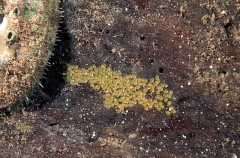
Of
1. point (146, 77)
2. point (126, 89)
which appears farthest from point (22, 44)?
point (146, 77)

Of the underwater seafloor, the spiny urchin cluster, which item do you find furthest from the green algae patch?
the spiny urchin cluster

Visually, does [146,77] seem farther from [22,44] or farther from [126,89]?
[22,44]

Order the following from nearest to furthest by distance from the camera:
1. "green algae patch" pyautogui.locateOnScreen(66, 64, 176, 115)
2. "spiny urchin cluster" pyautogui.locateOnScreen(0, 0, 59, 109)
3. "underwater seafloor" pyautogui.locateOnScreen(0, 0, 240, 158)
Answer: "spiny urchin cluster" pyautogui.locateOnScreen(0, 0, 59, 109) < "underwater seafloor" pyautogui.locateOnScreen(0, 0, 240, 158) < "green algae patch" pyautogui.locateOnScreen(66, 64, 176, 115)

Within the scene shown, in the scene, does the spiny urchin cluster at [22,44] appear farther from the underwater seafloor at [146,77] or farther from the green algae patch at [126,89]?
the green algae patch at [126,89]

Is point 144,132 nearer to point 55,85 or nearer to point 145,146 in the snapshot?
point 145,146

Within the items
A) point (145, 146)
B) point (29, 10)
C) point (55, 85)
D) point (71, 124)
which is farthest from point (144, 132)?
point (29, 10)

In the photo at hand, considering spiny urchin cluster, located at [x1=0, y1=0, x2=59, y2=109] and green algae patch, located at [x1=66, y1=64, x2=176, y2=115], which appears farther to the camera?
green algae patch, located at [x1=66, y1=64, x2=176, y2=115]

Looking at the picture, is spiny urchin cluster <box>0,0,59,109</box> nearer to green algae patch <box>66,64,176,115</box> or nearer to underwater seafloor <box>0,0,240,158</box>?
underwater seafloor <box>0,0,240,158</box>
